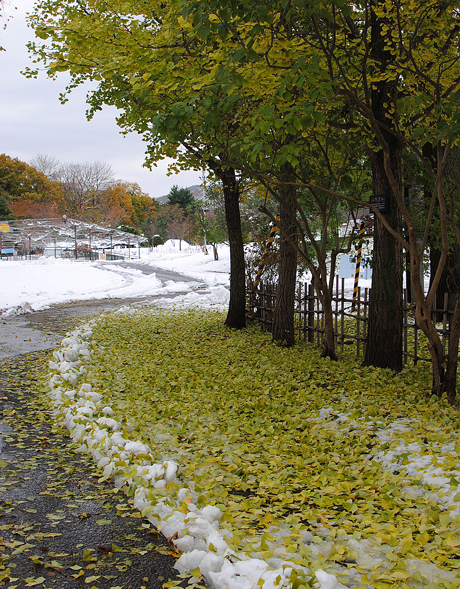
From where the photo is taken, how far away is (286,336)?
883 cm

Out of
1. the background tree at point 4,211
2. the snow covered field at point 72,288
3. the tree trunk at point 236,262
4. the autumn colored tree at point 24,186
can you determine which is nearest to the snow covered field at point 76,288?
the snow covered field at point 72,288

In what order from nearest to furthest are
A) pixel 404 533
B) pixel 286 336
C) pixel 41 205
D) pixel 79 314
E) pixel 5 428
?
pixel 404 533
pixel 5 428
pixel 286 336
pixel 79 314
pixel 41 205

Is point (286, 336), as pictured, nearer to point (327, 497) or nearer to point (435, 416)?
point (435, 416)

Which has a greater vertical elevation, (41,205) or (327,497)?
(41,205)

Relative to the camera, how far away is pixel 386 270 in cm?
643

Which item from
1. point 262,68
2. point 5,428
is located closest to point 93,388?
point 5,428

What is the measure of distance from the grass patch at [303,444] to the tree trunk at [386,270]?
1.28 ft

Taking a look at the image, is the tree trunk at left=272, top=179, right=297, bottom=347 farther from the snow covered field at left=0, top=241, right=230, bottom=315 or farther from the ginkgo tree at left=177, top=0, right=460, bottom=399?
the snow covered field at left=0, top=241, right=230, bottom=315

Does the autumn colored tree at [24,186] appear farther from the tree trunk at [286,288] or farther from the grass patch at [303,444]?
the grass patch at [303,444]

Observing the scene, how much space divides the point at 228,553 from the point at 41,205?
202ft

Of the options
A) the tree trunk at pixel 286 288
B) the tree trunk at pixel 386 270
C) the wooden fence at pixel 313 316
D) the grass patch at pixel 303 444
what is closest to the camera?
the grass patch at pixel 303 444

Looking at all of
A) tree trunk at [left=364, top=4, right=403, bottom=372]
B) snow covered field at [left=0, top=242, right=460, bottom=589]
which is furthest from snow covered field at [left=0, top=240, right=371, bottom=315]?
tree trunk at [left=364, top=4, right=403, bottom=372]

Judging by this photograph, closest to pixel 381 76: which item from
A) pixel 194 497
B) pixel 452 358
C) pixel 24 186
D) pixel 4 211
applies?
pixel 452 358

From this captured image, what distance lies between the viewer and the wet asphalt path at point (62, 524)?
2.58 m
